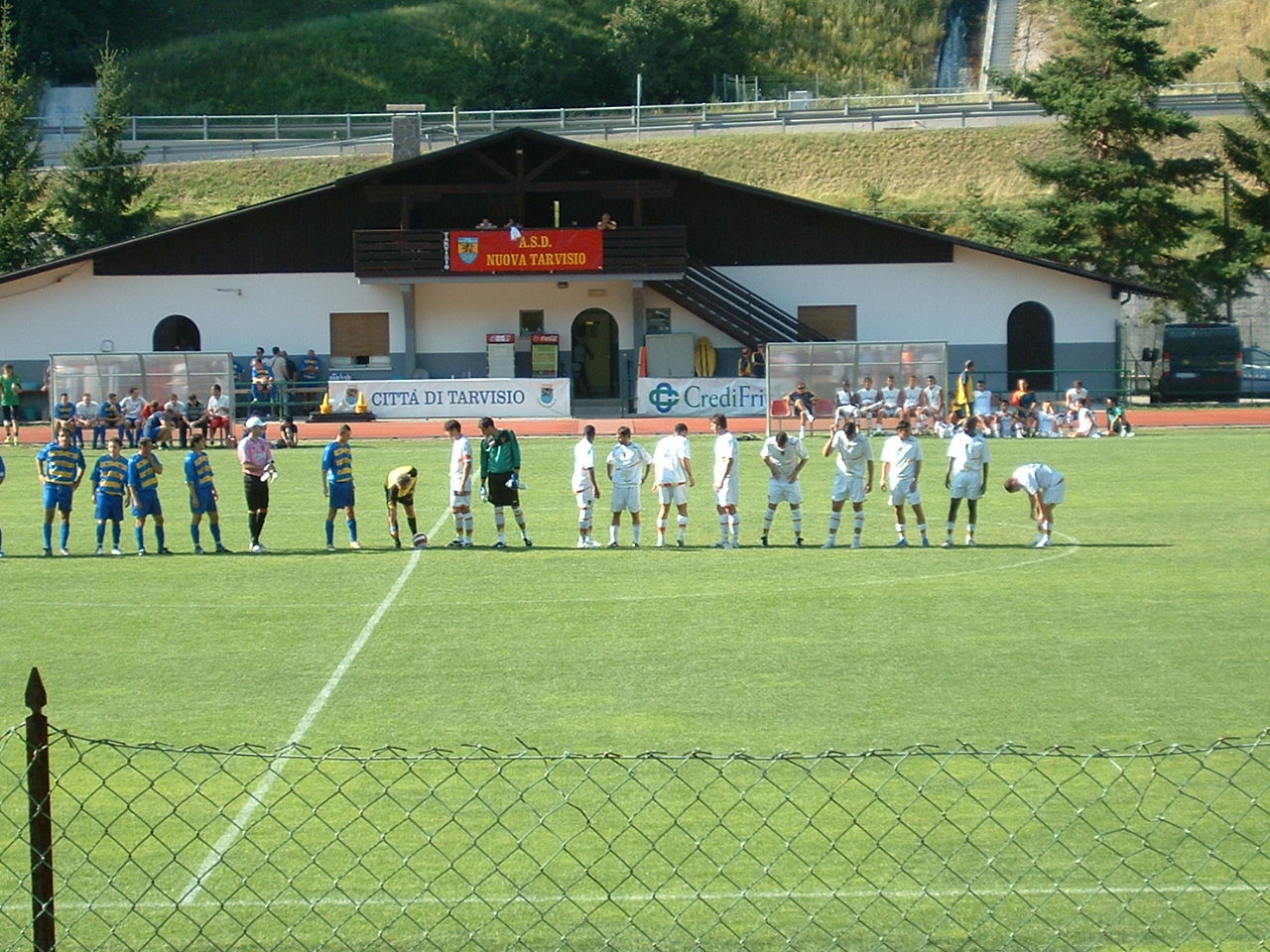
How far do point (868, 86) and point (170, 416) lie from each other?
57.6 metres

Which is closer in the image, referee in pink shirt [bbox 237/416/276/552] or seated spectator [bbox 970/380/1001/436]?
referee in pink shirt [bbox 237/416/276/552]

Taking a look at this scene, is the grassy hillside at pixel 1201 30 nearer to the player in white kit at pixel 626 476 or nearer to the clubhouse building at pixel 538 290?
the clubhouse building at pixel 538 290

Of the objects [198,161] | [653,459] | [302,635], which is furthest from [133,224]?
[302,635]

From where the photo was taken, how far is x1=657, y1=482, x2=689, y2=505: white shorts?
73.3ft

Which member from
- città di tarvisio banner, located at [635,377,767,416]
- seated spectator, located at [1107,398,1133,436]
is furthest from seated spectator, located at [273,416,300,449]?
seated spectator, located at [1107,398,1133,436]

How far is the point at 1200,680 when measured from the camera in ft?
45.6

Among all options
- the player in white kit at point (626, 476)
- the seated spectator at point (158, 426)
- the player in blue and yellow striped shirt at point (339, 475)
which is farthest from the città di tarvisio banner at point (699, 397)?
the player in blue and yellow striped shirt at point (339, 475)

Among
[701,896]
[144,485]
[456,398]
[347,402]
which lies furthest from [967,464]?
[347,402]

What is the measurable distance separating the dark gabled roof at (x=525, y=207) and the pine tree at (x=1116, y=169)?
16.6 feet

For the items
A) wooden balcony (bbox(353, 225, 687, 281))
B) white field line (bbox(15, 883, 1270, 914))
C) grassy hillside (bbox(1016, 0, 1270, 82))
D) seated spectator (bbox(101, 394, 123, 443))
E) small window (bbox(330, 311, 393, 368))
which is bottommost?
white field line (bbox(15, 883, 1270, 914))

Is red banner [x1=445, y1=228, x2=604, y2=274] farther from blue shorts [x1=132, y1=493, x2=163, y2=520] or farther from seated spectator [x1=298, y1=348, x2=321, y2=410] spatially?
blue shorts [x1=132, y1=493, x2=163, y2=520]

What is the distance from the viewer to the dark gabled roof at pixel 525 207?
4878 cm

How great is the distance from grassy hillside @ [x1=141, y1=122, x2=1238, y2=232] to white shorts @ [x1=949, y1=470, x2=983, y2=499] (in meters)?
48.2

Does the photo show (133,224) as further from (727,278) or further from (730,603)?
(730,603)
